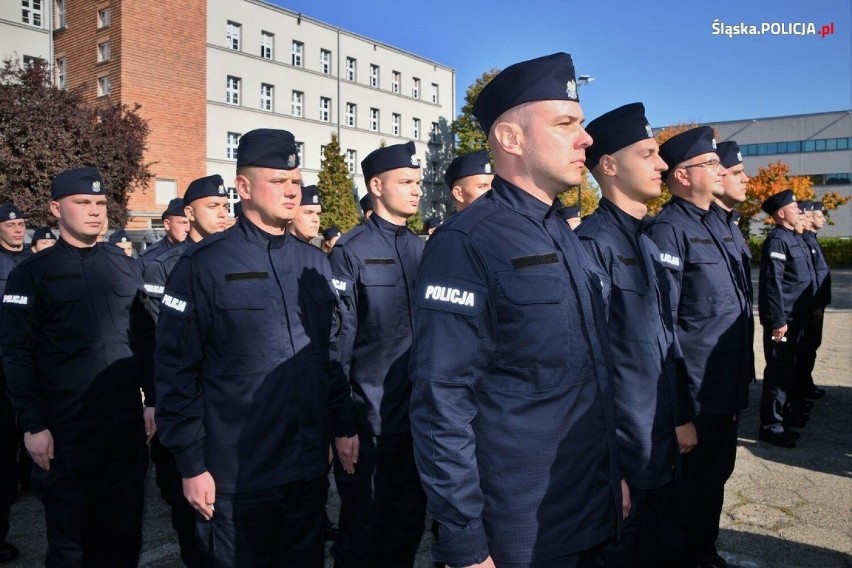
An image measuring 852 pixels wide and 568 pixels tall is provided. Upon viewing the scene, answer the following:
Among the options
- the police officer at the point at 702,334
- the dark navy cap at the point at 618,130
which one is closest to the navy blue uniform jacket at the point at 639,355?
the dark navy cap at the point at 618,130

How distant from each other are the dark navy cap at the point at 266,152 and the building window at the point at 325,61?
41313 millimetres

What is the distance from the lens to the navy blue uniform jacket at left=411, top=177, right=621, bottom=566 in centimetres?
200

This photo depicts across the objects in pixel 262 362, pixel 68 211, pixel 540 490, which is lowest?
pixel 540 490

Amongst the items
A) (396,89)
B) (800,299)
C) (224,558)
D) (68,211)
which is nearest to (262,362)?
(224,558)

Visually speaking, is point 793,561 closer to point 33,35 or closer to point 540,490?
point 540,490

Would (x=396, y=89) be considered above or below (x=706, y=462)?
above

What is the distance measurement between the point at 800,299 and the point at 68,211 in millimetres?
7386

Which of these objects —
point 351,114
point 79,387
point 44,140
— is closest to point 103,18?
point 44,140

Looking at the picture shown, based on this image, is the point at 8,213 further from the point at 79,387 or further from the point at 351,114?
the point at 351,114

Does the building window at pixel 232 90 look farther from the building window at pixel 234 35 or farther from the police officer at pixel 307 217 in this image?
the police officer at pixel 307 217

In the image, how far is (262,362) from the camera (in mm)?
3074

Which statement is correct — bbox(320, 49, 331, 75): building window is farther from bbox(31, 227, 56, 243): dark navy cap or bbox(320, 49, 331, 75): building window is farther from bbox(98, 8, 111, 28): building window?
bbox(31, 227, 56, 243): dark navy cap

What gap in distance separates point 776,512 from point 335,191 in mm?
36118

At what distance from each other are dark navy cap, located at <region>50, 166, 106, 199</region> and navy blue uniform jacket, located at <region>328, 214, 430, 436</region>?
1.51m
